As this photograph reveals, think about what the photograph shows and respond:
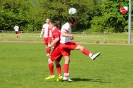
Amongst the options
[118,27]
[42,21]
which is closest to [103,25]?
[118,27]

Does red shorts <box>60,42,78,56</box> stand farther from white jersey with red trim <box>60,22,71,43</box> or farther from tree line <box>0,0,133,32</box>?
tree line <box>0,0,133,32</box>

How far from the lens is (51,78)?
11852 mm

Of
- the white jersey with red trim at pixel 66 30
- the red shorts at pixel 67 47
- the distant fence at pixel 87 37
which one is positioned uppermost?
the white jersey with red trim at pixel 66 30

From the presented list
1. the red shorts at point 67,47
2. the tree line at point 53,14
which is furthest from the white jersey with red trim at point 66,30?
the tree line at point 53,14

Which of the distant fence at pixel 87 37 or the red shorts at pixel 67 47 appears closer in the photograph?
the red shorts at pixel 67 47

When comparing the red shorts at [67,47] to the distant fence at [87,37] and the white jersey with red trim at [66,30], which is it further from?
the distant fence at [87,37]

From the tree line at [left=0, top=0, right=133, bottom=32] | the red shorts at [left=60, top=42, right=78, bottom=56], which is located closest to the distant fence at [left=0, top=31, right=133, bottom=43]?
the red shorts at [left=60, top=42, right=78, bottom=56]

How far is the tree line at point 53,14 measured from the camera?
79.4 metres

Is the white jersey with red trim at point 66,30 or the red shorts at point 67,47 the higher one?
the white jersey with red trim at point 66,30

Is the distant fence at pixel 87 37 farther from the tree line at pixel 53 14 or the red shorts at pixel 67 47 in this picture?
the tree line at pixel 53 14

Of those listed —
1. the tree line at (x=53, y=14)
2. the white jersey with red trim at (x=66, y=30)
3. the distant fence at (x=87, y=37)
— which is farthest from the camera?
the tree line at (x=53, y=14)

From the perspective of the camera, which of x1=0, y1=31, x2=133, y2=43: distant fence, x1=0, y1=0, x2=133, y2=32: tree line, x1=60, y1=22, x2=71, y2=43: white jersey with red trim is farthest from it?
x1=0, y1=0, x2=133, y2=32: tree line

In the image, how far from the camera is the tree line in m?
79.4

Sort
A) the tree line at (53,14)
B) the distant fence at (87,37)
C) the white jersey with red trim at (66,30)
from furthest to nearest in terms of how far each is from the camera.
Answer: the tree line at (53,14), the distant fence at (87,37), the white jersey with red trim at (66,30)
